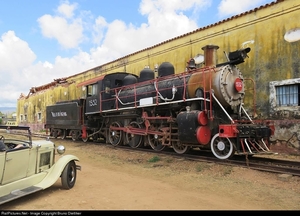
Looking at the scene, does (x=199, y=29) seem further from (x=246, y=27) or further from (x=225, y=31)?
(x=246, y=27)

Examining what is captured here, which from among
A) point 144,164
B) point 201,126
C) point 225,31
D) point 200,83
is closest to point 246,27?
point 225,31

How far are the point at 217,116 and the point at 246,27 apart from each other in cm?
536

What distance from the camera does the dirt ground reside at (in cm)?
432

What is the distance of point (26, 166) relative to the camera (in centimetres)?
473

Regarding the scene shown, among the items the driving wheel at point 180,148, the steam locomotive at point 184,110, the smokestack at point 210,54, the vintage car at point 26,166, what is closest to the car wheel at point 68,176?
the vintage car at point 26,166

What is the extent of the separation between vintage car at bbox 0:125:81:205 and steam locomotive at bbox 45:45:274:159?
13.7 feet

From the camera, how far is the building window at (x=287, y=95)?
10367mm

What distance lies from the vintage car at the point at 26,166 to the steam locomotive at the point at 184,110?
4.18 meters

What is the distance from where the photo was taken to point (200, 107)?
351 inches

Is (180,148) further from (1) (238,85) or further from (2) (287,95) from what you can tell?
(2) (287,95)

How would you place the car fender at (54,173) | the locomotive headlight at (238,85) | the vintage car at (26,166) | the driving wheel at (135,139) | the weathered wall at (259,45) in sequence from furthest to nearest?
the driving wheel at (135,139) < the weathered wall at (259,45) < the locomotive headlight at (238,85) < the car fender at (54,173) < the vintage car at (26,166)

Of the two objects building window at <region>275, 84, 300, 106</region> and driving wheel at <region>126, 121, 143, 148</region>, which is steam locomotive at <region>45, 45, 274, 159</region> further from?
building window at <region>275, 84, 300, 106</region>

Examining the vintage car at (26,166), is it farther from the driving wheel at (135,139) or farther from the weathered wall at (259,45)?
the weathered wall at (259,45)

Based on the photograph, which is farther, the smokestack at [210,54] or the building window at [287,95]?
the building window at [287,95]
